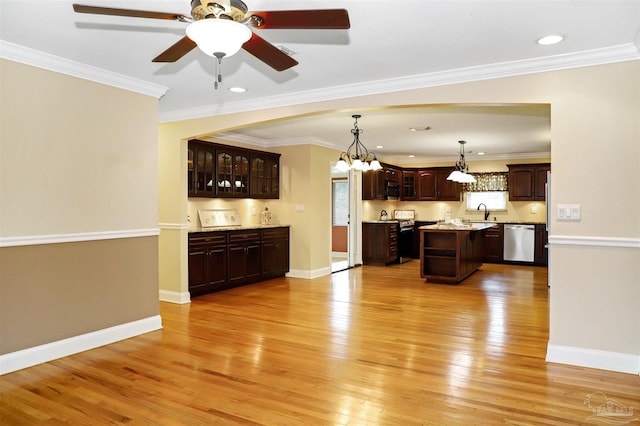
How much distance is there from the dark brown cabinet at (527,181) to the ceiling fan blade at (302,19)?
857 cm

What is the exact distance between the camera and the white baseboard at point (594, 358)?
3375 mm

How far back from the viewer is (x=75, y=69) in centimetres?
385

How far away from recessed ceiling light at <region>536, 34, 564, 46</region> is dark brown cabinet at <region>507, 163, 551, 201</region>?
22.4ft

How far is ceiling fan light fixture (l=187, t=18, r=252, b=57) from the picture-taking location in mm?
2061

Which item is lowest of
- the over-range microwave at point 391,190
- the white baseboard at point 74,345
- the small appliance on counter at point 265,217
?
the white baseboard at point 74,345

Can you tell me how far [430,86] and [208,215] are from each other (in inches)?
164

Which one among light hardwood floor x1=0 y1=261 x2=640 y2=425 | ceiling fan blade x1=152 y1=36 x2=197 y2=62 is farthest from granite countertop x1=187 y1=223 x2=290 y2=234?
ceiling fan blade x1=152 y1=36 x2=197 y2=62

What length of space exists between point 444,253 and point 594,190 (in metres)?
3.98

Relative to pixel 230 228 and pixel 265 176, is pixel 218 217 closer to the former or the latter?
pixel 230 228

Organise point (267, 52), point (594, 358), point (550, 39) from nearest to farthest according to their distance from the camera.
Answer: point (267, 52)
point (550, 39)
point (594, 358)

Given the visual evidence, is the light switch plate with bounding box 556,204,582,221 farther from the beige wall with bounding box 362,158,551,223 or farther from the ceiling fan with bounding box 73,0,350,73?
the beige wall with bounding box 362,158,551,223

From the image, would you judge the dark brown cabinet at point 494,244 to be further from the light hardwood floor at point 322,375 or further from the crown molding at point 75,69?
the crown molding at point 75,69

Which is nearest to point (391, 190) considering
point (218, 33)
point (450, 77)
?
point (450, 77)

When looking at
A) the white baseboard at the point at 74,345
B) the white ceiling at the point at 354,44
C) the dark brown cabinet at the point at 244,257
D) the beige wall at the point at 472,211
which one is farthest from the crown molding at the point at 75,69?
the beige wall at the point at 472,211
